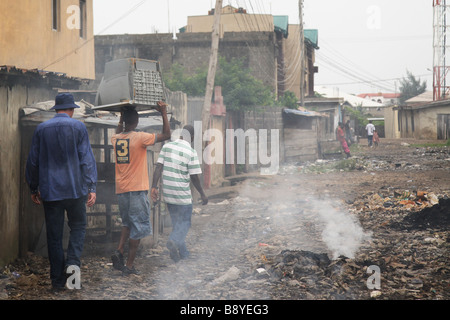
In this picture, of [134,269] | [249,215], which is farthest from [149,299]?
[249,215]

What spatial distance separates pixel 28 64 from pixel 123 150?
603 centimetres

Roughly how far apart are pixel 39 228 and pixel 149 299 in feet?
7.36

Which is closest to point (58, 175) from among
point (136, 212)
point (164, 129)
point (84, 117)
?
point (136, 212)

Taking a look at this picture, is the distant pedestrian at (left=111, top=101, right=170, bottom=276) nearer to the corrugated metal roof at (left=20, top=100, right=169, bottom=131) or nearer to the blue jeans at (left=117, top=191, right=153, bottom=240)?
the blue jeans at (left=117, top=191, right=153, bottom=240)

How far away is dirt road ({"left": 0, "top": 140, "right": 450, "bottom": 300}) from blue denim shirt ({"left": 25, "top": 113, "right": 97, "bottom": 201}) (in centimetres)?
97

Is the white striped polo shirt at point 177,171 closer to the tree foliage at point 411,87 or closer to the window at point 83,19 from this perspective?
the window at point 83,19

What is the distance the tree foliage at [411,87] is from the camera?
272ft

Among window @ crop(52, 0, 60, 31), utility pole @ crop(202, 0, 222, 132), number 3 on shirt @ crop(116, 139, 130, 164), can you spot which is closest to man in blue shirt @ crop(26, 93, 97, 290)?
number 3 on shirt @ crop(116, 139, 130, 164)

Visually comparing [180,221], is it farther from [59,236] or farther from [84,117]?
[84,117]

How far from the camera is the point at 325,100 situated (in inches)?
1522

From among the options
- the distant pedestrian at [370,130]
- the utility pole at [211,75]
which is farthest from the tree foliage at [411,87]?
the utility pole at [211,75]

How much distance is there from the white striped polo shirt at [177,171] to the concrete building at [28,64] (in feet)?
5.52

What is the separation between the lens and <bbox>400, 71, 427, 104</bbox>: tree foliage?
8300 cm
